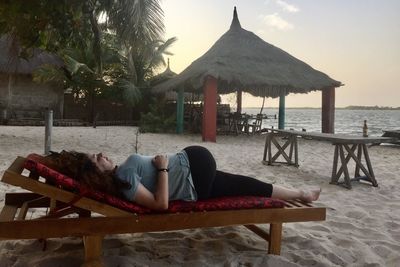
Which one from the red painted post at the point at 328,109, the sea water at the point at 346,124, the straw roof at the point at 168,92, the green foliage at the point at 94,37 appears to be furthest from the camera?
the sea water at the point at 346,124

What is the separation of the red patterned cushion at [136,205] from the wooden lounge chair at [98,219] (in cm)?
2

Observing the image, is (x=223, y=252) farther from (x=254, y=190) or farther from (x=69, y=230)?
(x=69, y=230)

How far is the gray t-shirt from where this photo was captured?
231 cm

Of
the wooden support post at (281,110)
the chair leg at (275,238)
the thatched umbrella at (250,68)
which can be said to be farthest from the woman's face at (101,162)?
the wooden support post at (281,110)

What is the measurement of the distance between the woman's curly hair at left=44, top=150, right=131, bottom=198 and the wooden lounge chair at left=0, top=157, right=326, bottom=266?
0.39ft

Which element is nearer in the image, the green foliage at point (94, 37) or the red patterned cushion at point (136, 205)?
the red patterned cushion at point (136, 205)

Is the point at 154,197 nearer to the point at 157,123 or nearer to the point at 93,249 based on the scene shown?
the point at 93,249

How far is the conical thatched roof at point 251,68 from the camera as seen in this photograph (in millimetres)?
11961

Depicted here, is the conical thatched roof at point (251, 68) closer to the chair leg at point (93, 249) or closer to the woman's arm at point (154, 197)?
the woman's arm at point (154, 197)

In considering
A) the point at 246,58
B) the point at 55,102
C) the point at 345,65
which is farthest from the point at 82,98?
the point at 345,65

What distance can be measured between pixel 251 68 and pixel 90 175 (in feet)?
36.1

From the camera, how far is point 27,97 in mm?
17688

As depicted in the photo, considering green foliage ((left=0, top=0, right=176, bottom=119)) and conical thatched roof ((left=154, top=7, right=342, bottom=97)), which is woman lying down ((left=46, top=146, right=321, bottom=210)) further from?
conical thatched roof ((left=154, top=7, right=342, bottom=97))

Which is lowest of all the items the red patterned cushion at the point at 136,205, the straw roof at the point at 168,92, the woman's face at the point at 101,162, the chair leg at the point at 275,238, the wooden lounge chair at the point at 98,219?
the chair leg at the point at 275,238
